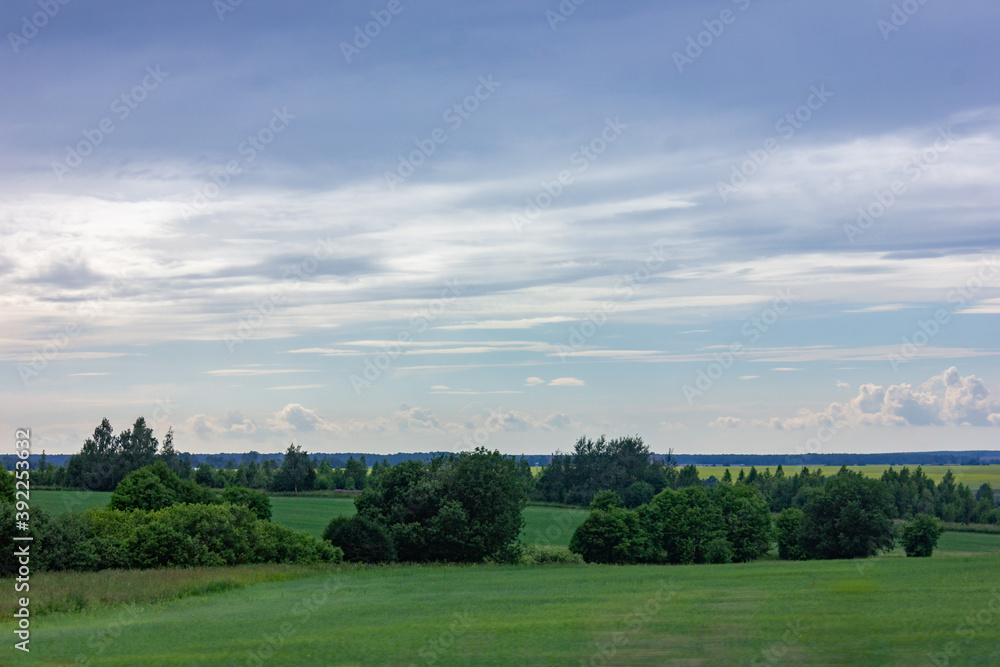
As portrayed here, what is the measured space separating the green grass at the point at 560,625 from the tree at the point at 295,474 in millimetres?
141788

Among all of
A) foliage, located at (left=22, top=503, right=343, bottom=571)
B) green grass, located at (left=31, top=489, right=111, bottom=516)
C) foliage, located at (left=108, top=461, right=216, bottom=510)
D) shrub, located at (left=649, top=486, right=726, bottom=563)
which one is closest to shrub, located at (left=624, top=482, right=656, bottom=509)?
shrub, located at (left=649, top=486, right=726, bottom=563)

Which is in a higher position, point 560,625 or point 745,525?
point 560,625

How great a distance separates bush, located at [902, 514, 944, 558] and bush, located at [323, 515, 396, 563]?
62.5 m

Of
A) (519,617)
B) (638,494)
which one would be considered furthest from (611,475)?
(519,617)

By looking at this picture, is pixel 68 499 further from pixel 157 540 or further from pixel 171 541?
pixel 171 541

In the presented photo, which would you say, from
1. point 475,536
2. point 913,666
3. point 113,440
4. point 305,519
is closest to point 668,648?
point 913,666

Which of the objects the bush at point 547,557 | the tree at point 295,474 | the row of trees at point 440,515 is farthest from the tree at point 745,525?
the tree at point 295,474

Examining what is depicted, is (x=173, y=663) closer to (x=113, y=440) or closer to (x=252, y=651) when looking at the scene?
(x=252, y=651)

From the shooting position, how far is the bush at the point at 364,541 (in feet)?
240

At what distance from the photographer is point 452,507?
7581cm

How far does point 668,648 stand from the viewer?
23.7 m

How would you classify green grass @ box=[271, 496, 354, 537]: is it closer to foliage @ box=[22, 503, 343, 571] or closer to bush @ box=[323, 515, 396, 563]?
bush @ box=[323, 515, 396, 563]

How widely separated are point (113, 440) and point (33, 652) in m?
176

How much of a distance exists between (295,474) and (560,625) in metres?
166
